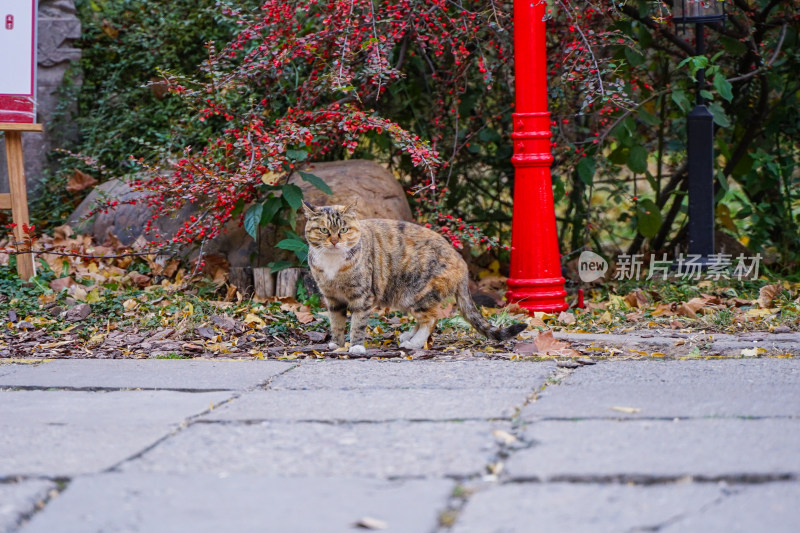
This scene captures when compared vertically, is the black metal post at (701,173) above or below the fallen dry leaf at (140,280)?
above

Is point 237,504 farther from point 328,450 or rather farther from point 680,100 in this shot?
point 680,100

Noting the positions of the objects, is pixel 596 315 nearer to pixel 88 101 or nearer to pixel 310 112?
pixel 310 112

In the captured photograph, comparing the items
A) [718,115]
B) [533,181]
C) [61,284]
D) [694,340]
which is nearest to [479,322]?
[694,340]

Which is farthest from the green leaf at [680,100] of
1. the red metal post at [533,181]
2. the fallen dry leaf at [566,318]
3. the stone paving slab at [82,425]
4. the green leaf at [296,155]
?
the stone paving slab at [82,425]

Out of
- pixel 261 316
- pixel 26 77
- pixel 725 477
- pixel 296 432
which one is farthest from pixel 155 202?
pixel 725 477

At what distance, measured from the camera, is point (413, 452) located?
2143mm

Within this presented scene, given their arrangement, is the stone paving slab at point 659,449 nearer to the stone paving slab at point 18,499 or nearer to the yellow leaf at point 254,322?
the stone paving slab at point 18,499

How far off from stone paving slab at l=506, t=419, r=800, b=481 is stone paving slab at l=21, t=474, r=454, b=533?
287 mm

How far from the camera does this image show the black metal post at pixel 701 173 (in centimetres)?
573

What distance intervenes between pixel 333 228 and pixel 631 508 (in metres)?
2.97

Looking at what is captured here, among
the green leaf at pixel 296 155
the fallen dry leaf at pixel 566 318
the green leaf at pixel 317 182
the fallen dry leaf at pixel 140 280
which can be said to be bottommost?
the fallen dry leaf at pixel 566 318

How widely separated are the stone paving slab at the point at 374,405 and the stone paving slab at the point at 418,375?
0.11m

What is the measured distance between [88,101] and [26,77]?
1728mm

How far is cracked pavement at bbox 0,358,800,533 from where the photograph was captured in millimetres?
1752
